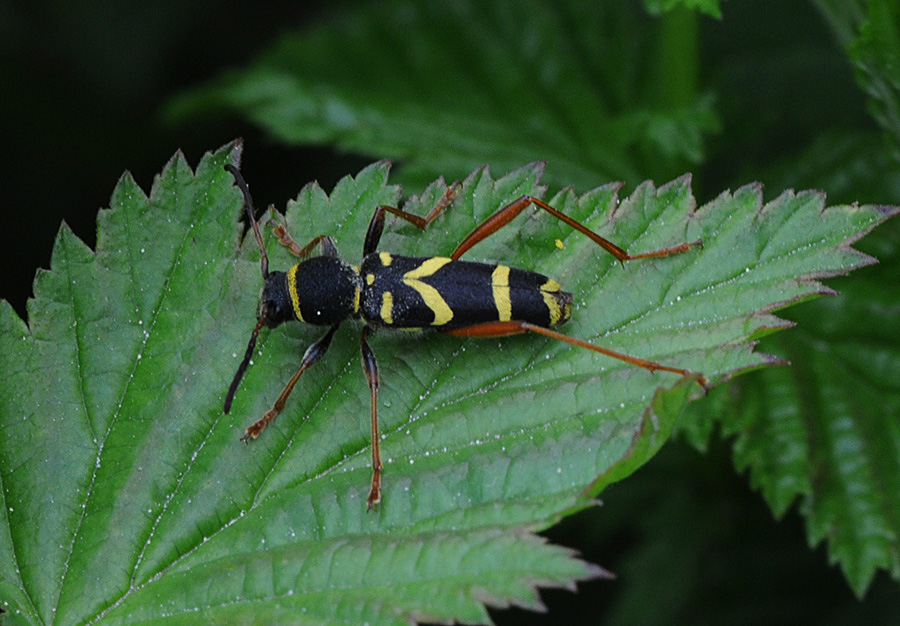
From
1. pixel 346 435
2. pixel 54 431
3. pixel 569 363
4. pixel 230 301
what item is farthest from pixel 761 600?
pixel 54 431

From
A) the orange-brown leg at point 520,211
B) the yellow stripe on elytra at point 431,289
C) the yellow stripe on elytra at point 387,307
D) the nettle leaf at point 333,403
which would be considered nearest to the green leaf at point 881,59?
the nettle leaf at point 333,403

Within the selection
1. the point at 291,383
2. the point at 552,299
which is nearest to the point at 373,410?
the point at 291,383

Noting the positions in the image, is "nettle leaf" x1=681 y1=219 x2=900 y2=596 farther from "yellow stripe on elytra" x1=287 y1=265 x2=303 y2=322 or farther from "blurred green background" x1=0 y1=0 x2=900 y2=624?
"yellow stripe on elytra" x1=287 y1=265 x2=303 y2=322

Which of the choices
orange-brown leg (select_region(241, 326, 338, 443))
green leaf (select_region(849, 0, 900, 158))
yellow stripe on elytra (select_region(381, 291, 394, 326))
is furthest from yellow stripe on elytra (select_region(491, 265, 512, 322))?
green leaf (select_region(849, 0, 900, 158))

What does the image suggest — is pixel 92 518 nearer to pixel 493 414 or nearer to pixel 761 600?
pixel 493 414

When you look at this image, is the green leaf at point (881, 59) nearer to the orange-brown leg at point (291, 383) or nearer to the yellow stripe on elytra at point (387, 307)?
the yellow stripe on elytra at point (387, 307)
